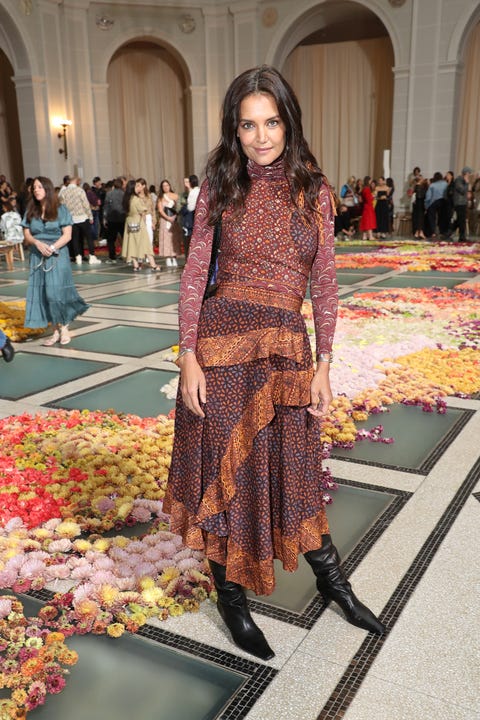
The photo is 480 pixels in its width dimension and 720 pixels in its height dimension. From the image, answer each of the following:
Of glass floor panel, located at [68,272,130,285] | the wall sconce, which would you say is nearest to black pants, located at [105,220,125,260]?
glass floor panel, located at [68,272,130,285]

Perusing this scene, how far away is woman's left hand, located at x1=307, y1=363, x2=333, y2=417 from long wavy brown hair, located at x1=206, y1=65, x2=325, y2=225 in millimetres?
460

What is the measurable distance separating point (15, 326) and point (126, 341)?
1.27 m

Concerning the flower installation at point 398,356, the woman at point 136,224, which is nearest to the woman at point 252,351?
the flower installation at point 398,356

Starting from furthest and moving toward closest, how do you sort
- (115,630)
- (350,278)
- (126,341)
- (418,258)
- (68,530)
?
1. (418,258)
2. (350,278)
3. (126,341)
4. (68,530)
5. (115,630)

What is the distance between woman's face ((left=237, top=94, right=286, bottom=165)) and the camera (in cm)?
184

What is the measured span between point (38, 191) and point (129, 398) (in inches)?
97.0

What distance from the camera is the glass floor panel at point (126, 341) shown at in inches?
244

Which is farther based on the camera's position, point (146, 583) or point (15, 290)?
point (15, 290)

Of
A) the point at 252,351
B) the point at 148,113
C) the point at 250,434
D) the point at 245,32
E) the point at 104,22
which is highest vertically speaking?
the point at 104,22

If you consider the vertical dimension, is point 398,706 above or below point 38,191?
below

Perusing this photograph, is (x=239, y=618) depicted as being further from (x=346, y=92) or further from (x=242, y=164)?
(x=346, y=92)

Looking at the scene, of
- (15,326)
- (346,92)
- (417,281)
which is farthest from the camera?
(346,92)

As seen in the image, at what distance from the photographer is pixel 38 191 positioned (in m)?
6.07

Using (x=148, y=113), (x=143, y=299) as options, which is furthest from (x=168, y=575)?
(x=148, y=113)
